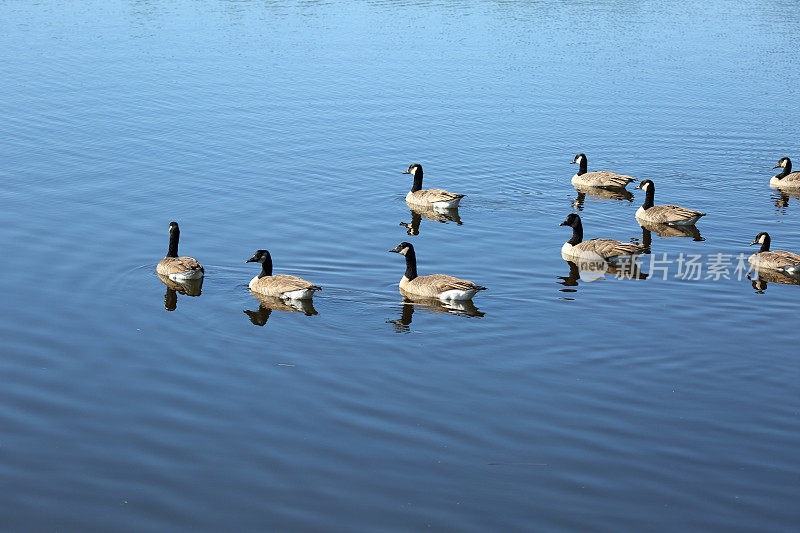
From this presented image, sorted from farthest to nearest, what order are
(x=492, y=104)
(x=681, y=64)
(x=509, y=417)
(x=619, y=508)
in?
1. (x=681, y=64)
2. (x=492, y=104)
3. (x=509, y=417)
4. (x=619, y=508)

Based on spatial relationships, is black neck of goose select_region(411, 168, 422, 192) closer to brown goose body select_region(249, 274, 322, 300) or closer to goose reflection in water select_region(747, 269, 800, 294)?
brown goose body select_region(249, 274, 322, 300)

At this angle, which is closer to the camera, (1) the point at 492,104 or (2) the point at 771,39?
(1) the point at 492,104

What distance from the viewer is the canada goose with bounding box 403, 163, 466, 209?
86.0 ft

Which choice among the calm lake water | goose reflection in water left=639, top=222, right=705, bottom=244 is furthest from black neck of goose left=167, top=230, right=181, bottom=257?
goose reflection in water left=639, top=222, right=705, bottom=244

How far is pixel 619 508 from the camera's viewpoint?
11438 millimetres

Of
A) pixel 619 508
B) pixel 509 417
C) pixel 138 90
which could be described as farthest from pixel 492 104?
pixel 619 508

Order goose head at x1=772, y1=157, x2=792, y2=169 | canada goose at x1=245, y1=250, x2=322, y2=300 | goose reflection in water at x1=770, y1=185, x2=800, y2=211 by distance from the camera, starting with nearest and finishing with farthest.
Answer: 1. canada goose at x1=245, y1=250, x2=322, y2=300
2. goose reflection in water at x1=770, y1=185, x2=800, y2=211
3. goose head at x1=772, y1=157, x2=792, y2=169

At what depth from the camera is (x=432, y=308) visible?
18703mm

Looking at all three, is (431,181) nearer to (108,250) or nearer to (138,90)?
(108,250)

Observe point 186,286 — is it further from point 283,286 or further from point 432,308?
point 432,308

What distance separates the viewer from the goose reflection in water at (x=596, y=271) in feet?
68.2

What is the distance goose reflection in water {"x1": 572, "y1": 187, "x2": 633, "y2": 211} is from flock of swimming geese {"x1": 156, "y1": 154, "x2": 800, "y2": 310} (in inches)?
3.2

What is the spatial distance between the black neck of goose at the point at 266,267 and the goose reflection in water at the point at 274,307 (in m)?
0.80

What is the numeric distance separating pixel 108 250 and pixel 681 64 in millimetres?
34310
